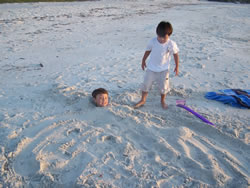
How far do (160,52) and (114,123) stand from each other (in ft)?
4.31

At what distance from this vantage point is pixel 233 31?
9273 mm

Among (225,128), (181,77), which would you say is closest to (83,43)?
(181,77)

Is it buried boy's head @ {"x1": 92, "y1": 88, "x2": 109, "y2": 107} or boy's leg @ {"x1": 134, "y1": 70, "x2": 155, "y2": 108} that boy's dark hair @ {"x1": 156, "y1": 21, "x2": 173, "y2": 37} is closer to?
boy's leg @ {"x1": 134, "y1": 70, "x2": 155, "y2": 108}

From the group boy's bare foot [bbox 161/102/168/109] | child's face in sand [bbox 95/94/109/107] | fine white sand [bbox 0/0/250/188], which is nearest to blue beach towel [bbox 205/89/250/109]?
fine white sand [bbox 0/0/250/188]

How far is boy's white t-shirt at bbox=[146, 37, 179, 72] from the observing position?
339 centimetres

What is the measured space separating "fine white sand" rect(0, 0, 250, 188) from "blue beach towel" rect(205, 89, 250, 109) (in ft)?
0.46

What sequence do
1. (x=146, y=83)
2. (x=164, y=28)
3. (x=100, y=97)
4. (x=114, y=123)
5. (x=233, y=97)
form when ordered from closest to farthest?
(x=164, y=28) → (x=114, y=123) → (x=100, y=97) → (x=146, y=83) → (x=233, y=97)

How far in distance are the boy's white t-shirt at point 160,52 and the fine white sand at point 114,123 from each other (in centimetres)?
72

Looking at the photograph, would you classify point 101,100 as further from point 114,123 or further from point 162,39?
point 162,39

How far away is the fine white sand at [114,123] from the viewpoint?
2377mm

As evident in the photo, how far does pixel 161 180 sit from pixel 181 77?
311 centimetres

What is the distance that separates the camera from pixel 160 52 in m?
3.40

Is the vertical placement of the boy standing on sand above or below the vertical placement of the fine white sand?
above

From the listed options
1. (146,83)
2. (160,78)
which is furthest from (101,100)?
(160,78)
